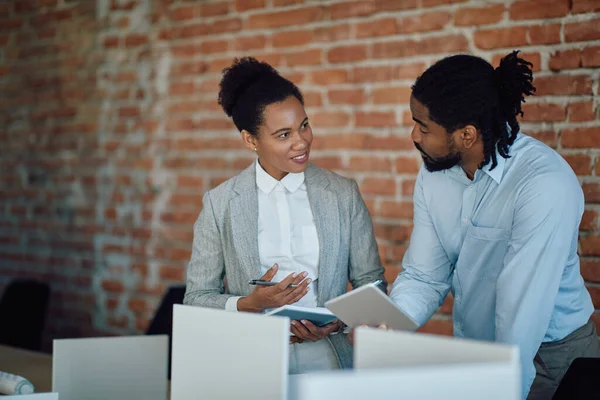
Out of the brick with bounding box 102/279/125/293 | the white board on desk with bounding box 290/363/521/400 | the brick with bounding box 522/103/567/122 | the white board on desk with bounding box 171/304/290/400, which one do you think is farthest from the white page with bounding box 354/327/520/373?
the brick with bounding box 102/279/125/293

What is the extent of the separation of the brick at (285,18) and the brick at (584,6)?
1143 millimetres

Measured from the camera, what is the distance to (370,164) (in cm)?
327

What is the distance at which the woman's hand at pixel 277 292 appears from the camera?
2.18 metres

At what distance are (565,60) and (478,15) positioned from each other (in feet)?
1.29

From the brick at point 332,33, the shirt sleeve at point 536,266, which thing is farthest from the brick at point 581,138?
the brick at point 332,33

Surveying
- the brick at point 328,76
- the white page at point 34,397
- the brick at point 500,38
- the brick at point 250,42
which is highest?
the brick at point 250,42

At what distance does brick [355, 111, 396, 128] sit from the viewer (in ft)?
10.5

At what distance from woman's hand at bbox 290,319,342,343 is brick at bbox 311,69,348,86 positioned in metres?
1.33

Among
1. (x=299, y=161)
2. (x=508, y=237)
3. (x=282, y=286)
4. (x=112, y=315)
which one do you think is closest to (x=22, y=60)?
(x=112, y=315)

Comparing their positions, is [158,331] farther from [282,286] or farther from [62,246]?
[62,246]

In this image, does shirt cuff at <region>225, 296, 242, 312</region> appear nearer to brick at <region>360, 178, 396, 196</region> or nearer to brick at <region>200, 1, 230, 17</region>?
brick at <region>360, 178, 396, 196</region>

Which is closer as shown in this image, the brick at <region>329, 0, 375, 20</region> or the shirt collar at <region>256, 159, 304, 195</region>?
the shirt collar at <region>256, 159, 304, 195</region>

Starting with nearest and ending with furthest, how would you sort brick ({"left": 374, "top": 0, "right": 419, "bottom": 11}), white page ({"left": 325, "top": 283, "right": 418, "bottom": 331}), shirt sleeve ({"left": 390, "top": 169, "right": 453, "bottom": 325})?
white page ({"left": 325, "top": 283, "right": 418, "bottom": 331})
shirt sleeve ({"left": 390, "top": 169, "right": 453, "bottom": 325})
brick ({"left": 374, "top": 0, "right": 419, "bottom": 11})

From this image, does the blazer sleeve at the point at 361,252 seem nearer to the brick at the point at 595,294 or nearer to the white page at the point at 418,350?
the brick at the point at 595,294
